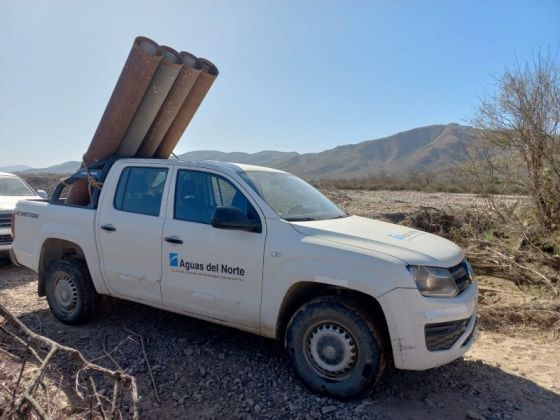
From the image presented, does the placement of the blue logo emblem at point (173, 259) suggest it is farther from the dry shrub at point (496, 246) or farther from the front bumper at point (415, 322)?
the dry shrub at point (496, 246)

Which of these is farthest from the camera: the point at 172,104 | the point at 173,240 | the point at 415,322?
the point at 172,104

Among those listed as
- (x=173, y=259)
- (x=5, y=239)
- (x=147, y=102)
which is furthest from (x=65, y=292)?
(x=5, y=239)

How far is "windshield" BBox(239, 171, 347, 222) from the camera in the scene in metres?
3.94

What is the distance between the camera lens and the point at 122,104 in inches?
194

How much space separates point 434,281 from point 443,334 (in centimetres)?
40

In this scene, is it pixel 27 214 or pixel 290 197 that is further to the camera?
pixel 27 214

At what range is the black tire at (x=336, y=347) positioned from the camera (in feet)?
10.8

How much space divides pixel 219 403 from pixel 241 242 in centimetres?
129

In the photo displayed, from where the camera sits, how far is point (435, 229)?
1054 cm

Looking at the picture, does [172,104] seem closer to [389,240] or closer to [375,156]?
[389,240]

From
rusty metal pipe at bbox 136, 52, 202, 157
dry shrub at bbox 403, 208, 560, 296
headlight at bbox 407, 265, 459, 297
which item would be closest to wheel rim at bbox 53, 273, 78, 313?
rusty metal pipe at bbox 136, 52, 202, 157

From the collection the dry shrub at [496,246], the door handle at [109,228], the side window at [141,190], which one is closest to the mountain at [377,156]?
the dry shrub at [496,246]

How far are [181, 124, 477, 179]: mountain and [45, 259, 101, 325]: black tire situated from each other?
351 ft

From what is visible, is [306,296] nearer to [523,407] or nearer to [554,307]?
[523,407]
